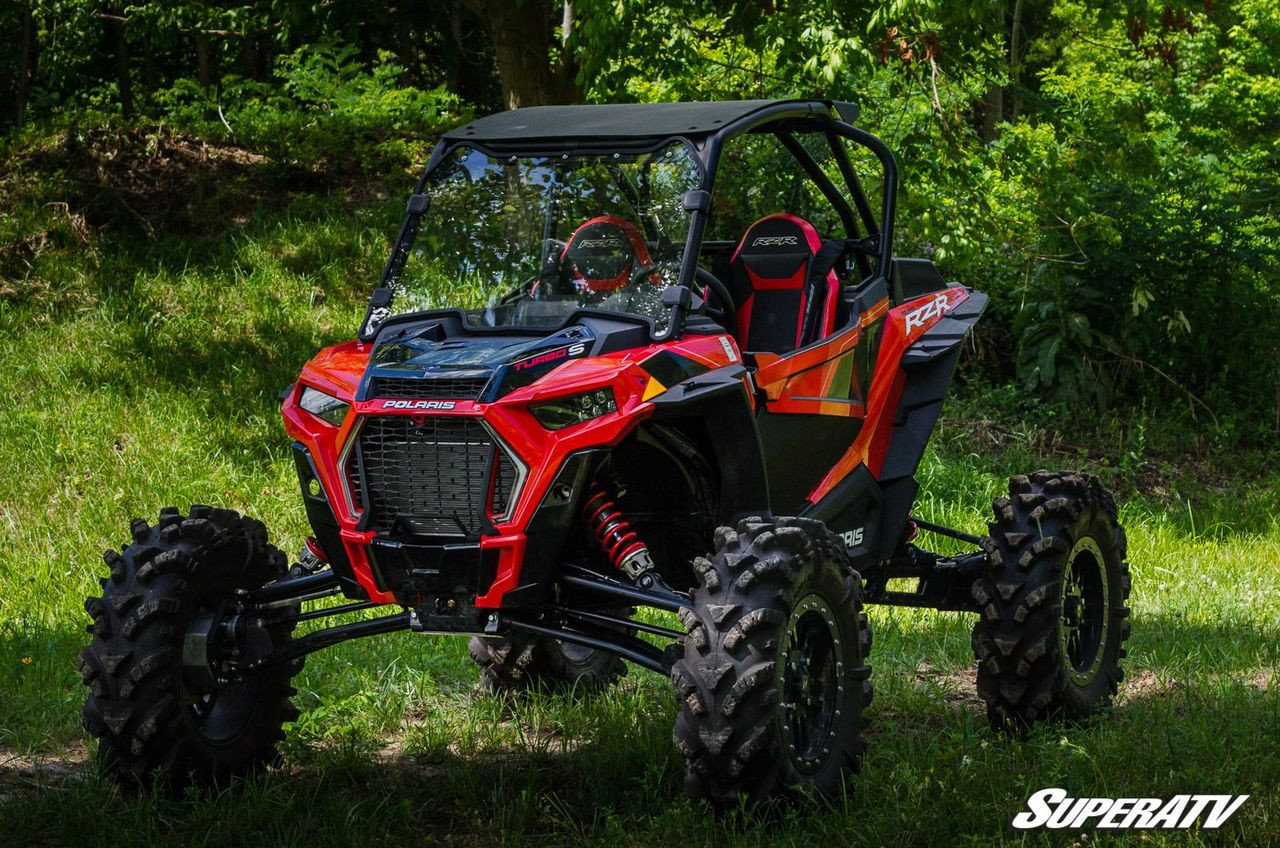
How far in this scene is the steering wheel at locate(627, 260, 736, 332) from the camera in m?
5.46

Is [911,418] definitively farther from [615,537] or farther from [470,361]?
[470,361]

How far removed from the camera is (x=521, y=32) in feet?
47.8

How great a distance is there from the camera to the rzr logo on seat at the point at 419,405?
191 inches

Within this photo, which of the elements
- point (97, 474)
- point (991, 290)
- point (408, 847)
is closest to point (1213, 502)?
point (991, 290)

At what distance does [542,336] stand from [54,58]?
14.1 meters

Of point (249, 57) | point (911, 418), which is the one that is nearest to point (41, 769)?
point (911, 418)

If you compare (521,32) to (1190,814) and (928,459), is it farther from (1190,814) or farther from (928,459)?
(1190,814)

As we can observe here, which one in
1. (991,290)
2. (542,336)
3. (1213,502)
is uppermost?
(542,336)

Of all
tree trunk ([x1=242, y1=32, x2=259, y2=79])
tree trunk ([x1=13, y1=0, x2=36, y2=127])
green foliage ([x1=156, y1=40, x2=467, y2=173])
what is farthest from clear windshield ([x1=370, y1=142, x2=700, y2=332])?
tree trunk ([x1=242, y1=32, x2=259, y2=79])

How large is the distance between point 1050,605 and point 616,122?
96.8 inches

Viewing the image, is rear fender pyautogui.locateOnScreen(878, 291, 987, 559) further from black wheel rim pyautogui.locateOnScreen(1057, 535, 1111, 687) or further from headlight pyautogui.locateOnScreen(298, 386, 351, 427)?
headlight pyautogui.locateOnScreen(298, 386, 351, 427)

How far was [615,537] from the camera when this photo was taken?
16.8 ft

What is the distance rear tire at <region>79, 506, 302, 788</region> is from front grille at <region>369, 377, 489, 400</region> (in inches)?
38.0

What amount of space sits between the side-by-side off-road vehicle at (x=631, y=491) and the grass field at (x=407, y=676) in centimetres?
31
